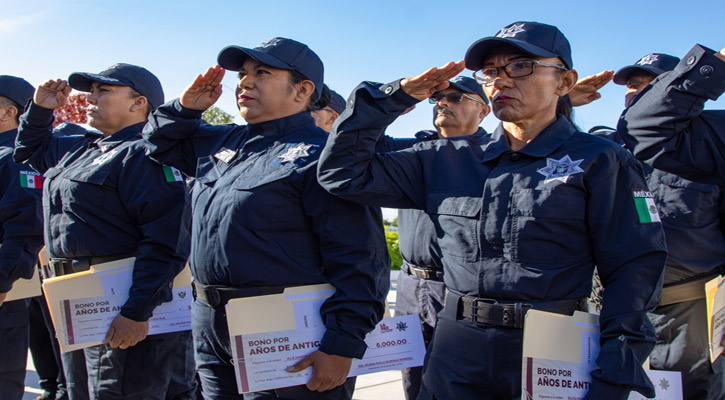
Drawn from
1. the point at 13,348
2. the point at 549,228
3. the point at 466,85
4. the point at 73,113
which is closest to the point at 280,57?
the point at 549,228

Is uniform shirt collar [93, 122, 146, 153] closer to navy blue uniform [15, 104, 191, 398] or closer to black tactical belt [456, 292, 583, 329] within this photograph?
navy blue uniform [15, 104, 191, 398]

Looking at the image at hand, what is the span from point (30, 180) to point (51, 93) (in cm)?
72

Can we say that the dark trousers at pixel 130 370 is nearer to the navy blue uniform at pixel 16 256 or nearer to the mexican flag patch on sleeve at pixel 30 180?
Answer: the navy blue uniform at pixel 16 256

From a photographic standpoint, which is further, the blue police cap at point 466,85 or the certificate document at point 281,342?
the blue police cap at point 466,85

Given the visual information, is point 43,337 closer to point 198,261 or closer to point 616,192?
point 198,261

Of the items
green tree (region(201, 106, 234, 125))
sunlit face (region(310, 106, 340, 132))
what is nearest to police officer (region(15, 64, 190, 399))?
sunlit face (region(310, 106, 340, 132))

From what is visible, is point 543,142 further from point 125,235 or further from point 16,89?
point 16,89

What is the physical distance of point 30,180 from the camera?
4.49 metres

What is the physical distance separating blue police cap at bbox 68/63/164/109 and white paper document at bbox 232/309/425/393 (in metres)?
2.09

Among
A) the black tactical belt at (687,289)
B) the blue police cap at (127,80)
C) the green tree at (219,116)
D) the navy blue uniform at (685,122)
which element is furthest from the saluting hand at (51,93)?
the green tree at (219,116)

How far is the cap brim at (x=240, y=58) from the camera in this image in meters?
2.75

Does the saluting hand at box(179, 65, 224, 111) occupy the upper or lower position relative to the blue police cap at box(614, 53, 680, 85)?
lower

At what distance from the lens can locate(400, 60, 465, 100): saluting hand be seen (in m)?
2.24

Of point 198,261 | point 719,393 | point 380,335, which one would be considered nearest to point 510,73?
point 380,335
